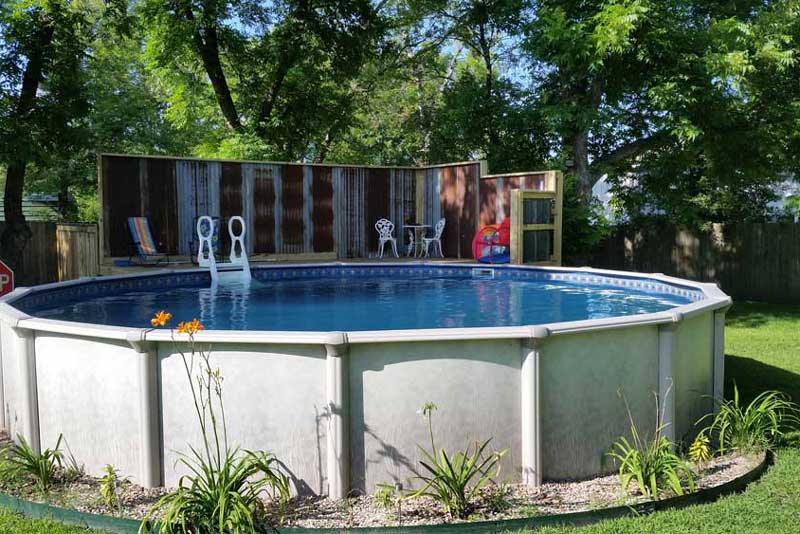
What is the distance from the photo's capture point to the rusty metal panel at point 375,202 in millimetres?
13430

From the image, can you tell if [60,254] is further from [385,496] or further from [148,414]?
[385,496]

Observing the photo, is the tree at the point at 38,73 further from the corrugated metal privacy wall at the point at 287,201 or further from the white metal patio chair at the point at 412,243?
the white metal patio chair at the point at 412,243

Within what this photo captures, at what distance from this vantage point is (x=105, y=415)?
3734 millimetres

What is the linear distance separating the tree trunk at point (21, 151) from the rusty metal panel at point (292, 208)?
155 inches

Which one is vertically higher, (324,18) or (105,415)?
(324,18)

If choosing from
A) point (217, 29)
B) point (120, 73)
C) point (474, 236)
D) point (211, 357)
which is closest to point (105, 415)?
point (211, 357)

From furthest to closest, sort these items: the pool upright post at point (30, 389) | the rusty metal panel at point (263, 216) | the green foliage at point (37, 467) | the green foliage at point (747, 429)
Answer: the rusty metal panel at point (263, 216)
the green foliage at point (747, 429)
the pool upright post at point (30, 389)
the green foliage at point (37, 467)

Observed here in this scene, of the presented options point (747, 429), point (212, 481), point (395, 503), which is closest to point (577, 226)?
point (747, 429)

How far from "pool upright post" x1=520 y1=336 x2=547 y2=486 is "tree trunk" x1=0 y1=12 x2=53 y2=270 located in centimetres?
1000

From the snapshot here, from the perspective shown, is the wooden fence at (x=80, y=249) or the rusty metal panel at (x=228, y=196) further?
the rusty metal panel at (x=228, y=196)

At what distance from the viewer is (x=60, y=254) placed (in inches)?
443

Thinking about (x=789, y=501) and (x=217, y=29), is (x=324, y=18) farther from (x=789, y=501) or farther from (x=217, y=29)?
(x=789, y=501)

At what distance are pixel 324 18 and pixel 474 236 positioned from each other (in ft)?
19.2

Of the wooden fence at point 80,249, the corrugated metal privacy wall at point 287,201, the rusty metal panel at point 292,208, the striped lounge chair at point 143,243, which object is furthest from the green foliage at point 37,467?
the rusty metal panel at point 292,208
